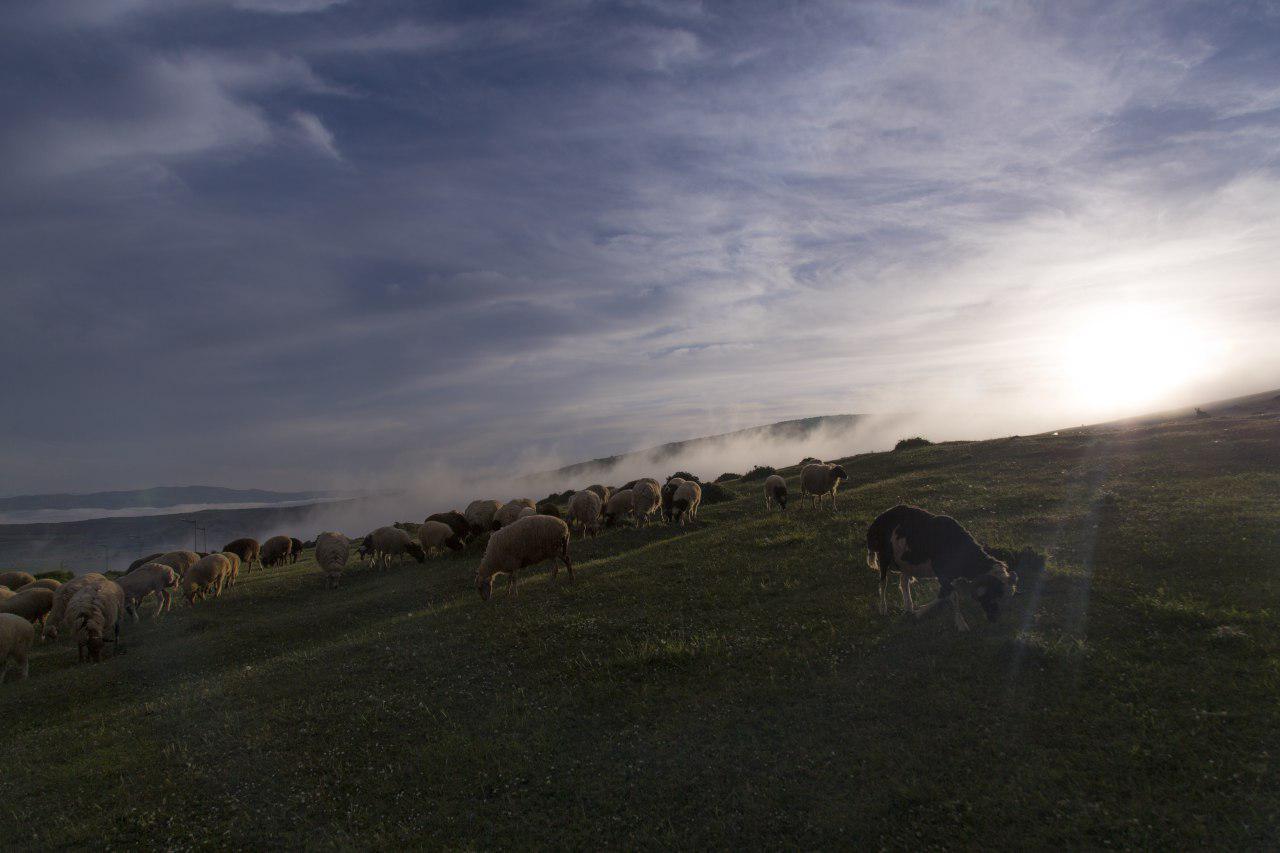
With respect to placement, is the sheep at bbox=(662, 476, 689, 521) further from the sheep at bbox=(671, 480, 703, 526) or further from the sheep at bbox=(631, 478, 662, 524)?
the sheep at bbox=(631, 478, 662, 524)

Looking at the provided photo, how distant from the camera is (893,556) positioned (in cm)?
1330

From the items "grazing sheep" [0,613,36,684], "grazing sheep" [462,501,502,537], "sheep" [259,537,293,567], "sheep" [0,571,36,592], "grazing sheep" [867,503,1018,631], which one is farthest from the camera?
"sheep" [259,537,293,567]

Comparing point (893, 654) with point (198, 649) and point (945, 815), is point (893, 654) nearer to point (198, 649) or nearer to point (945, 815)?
point (945, 815)

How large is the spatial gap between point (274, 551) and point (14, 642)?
31.3 metres

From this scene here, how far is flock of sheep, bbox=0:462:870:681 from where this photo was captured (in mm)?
20797

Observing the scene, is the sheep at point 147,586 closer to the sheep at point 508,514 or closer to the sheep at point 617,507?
the sheep at point 508,514

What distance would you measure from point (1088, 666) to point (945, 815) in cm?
472

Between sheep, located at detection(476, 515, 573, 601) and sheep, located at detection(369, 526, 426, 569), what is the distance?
15538 mm

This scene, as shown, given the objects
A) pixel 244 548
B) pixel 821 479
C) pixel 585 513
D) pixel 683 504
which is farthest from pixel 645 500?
pixel 244 548

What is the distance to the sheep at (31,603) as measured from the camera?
24359mm

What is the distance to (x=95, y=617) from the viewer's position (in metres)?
20.6

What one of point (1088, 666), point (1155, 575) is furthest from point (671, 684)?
point (1155, 575)

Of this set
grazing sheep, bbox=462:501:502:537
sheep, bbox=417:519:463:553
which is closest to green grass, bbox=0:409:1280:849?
sheep, bbox=417:519:463:553

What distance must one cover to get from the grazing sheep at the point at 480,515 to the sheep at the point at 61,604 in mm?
18751
